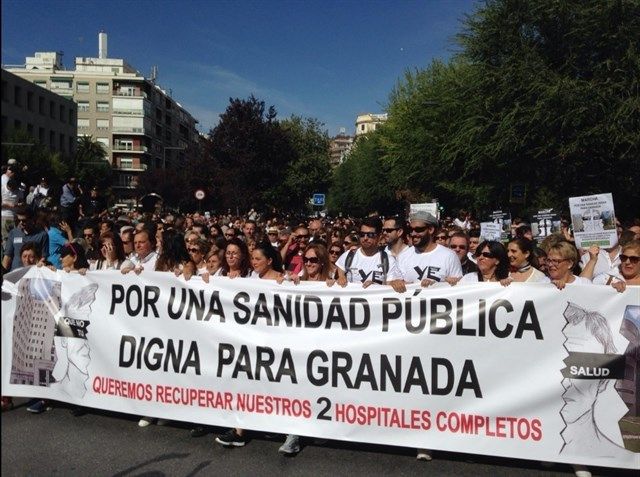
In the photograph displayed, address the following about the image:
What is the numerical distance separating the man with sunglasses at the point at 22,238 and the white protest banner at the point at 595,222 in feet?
22.9

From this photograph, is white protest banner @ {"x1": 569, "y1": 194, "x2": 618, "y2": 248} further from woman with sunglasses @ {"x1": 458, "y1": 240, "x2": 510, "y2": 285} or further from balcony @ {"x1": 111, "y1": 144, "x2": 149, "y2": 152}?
balcony @ {"x1": 111, "y1": 144, "x2": 149, "y2": 152}

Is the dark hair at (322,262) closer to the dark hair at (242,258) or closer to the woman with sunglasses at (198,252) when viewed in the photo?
the dark hair at (242,258)

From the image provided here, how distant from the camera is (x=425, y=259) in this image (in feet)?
17.5

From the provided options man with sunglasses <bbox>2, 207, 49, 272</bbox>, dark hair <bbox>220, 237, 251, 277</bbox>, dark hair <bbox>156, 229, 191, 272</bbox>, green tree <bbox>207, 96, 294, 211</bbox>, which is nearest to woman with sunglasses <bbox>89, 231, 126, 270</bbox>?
dark hair <bbox>156, 229, 191, 272</bbox>

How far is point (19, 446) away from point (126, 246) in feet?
10.8

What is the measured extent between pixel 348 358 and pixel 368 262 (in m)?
1.45

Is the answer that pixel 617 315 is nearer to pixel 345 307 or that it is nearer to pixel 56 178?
pixel 345 307

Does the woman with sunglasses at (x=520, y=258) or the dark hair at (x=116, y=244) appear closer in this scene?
the woman with sunglasses at (x=520, y=258)

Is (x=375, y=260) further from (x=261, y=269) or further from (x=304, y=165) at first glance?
(x=304, y=165)

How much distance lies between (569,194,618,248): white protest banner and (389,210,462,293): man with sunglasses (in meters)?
3.18

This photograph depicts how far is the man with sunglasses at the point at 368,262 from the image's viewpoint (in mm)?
5695

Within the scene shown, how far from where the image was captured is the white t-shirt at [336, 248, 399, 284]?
564 cm

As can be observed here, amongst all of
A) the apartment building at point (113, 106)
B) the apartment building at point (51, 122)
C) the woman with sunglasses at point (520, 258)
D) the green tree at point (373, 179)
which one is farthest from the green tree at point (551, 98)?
the apartment building at point (113, 106)

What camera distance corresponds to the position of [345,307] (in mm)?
4672
